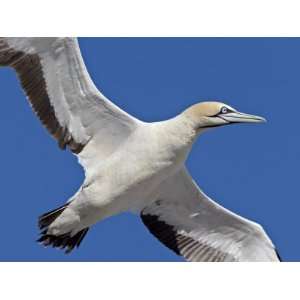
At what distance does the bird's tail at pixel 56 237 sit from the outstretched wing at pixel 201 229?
4.45 feet

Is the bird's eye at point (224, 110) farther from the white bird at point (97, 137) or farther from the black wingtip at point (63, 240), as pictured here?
the black wingtip at point (63, 240)

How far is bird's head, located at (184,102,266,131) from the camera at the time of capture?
16.5 meters

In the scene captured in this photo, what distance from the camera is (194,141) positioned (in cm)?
1653

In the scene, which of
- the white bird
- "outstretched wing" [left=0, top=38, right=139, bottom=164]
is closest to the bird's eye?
the white bird

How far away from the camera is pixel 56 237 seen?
1738 cm

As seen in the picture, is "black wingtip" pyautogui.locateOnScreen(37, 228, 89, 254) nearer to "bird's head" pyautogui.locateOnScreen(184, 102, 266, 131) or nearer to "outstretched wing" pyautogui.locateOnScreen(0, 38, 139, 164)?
"outstretched wing" pyautogui.locateOnScreen(0, 38, 139, 164)

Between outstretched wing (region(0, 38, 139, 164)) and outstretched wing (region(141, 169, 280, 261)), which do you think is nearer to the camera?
outstretched wing (region(0, 38, 139, 164))

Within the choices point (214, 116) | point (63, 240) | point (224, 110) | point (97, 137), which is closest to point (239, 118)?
point (224, 110)

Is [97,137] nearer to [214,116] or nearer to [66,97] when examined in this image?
[66,97]

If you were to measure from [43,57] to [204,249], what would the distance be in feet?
14.6

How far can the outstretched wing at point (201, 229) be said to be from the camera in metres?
18.2

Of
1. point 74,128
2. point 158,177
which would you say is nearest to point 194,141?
point 158,177

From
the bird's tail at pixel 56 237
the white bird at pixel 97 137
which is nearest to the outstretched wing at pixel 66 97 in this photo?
the white bird at pixel 97 137
